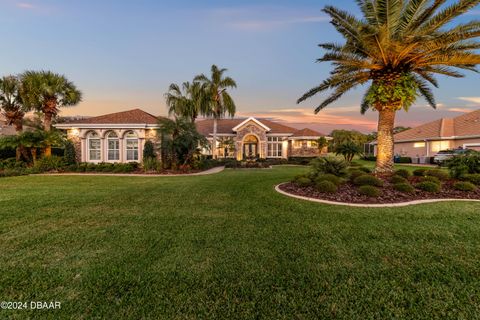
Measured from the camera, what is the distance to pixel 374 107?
9.70m

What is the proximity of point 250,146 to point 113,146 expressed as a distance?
1579 cm

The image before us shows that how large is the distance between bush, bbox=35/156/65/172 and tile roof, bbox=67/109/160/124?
4348mm

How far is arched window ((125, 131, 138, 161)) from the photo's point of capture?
782 inches

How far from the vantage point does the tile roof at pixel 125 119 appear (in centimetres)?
1984

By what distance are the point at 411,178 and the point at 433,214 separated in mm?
4537

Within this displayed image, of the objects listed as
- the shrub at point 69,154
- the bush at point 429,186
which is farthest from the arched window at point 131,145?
the bush at point 429,186

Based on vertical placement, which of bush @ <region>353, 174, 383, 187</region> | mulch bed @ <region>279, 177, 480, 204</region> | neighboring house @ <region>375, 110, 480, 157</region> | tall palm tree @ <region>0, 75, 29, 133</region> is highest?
tall palm tree @ <region>0, 75, 29, 133</region>

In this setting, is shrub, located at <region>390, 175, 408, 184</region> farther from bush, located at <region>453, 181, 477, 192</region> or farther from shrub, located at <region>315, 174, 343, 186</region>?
shrub, located at <region>315, 174, 343, 186</region>

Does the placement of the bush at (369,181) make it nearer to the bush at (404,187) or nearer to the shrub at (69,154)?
the bush at (404,187)

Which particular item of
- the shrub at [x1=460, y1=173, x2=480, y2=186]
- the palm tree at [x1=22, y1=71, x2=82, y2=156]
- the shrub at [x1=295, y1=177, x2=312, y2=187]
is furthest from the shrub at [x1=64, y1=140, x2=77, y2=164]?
the shrub at [x1=460, y1=173, x2=480, y2=186]

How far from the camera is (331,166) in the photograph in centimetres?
930

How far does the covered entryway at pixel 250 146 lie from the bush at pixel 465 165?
2049cm

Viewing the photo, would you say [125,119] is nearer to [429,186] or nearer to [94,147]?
[94,147]

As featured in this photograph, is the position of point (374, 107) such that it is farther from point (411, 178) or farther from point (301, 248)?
point (301, 248)
